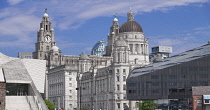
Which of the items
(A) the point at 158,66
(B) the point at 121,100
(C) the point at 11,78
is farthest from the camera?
(B) the point at 121,100

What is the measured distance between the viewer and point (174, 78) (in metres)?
125

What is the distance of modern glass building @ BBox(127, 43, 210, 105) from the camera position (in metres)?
123

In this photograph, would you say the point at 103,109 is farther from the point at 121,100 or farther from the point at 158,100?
the point at 158,100

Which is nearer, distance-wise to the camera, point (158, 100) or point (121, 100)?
point (158, 100)

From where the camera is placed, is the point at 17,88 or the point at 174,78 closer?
the point at 17,88

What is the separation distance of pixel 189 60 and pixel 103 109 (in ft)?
247

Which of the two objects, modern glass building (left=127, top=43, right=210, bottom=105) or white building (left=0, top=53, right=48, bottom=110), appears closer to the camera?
white building (left=0, top=53, right=48, bottom=110)

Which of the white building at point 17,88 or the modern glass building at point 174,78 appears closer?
the white building at point 17,88

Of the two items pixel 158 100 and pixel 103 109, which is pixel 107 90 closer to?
pixel 103 109

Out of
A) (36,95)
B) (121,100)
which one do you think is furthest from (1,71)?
(121,100)

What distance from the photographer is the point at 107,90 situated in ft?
621

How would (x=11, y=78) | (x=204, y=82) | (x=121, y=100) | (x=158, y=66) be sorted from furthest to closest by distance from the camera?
(x=121, y=100) → (x=158, y=66) → (x=204, y=82) → (x=11, y=78)

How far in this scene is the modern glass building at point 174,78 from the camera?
123 metres

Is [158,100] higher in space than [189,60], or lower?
lower
